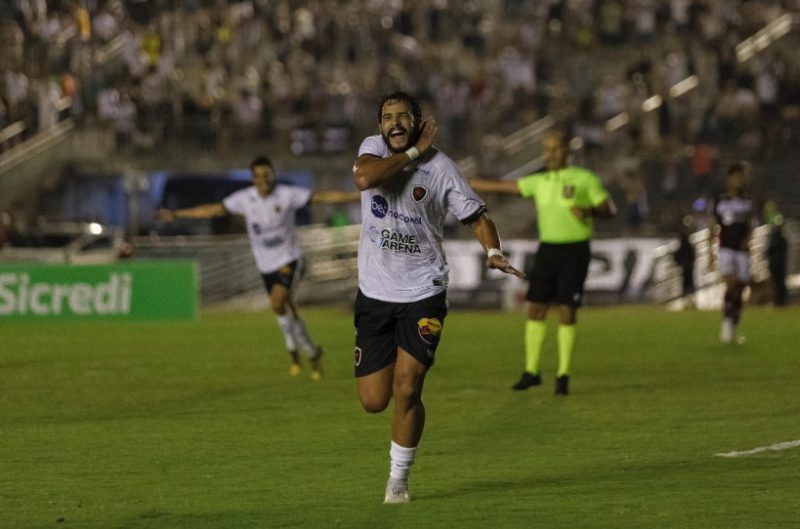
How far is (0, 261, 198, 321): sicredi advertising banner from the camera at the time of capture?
26.7 m

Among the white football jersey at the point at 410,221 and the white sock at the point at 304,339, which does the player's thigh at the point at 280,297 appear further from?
the white football jersey at the point at 410,221

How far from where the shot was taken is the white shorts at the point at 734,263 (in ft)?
67.9

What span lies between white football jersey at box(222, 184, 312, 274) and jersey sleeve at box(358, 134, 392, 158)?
7.89 m

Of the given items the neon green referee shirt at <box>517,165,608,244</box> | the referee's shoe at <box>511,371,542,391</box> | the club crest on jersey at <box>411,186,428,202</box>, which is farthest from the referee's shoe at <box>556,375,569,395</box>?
the club crest on jersey at <box>411,186,428,202</box>

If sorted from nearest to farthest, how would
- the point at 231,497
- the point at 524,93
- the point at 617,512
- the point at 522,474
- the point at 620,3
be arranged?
the point at 617,512
the point at 231,497
the point at 522,474
the point at 524,93
the point at 620,3

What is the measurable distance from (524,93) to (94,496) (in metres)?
26.7

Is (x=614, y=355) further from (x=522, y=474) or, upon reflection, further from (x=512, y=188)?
(x=522, y=474)

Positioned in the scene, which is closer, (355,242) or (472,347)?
(472,347)

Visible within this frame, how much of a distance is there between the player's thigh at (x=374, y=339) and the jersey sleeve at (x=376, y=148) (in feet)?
2.72

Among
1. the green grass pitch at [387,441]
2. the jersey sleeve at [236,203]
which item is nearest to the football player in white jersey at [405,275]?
the green grass pitch at [387,441]

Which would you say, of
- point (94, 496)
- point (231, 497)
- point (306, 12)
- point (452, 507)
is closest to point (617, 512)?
point (452, 507)

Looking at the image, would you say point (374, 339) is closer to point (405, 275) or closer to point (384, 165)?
point (405, 275)

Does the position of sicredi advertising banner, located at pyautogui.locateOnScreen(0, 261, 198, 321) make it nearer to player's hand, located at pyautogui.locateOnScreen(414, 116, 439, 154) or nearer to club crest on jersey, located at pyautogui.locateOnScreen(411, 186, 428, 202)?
club crest on jersey, located at pyautogui.locateOnScreen(411, 186, 428, 202)

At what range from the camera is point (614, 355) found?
20.0 m
